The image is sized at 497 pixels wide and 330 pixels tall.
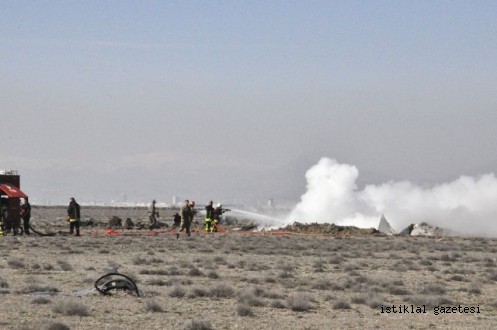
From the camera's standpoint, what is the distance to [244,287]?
20406mm

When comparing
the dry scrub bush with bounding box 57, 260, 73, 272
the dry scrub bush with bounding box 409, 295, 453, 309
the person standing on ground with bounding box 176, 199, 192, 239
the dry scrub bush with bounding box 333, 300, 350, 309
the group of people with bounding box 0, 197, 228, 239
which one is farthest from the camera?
the person standing on ground with bounding box 176, 199, 192, 239

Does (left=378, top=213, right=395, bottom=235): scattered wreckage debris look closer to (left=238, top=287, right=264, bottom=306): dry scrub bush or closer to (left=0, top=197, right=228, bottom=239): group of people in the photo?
(left=0, top=197, right=228, bottom=239): group of people

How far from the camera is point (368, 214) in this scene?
194ft

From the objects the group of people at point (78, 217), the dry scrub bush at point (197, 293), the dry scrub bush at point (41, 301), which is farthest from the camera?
the group of people at point (78, 217)

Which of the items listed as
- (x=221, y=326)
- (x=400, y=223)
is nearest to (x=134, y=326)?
(x=221, y=326)

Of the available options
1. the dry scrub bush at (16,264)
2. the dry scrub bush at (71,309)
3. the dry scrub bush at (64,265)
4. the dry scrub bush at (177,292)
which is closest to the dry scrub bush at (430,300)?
the dry scrub bush at (177,292)

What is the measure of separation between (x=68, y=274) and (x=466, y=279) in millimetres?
9693

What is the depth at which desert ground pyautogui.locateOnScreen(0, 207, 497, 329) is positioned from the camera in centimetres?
1531

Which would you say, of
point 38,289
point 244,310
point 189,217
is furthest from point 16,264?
point 189,217

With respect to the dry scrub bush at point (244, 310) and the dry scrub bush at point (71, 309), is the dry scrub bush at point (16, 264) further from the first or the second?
the dry scrub bush at point (244, 310)

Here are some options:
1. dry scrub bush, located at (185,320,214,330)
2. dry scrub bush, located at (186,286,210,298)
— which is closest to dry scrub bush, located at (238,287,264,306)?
dry scrub bush, located at (186,286,210,298)

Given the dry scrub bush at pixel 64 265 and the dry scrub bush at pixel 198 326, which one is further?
the dry scrub bush at pixel 64 265

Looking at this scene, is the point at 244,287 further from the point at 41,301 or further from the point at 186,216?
the point at 186,216

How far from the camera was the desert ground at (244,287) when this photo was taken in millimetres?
15312
